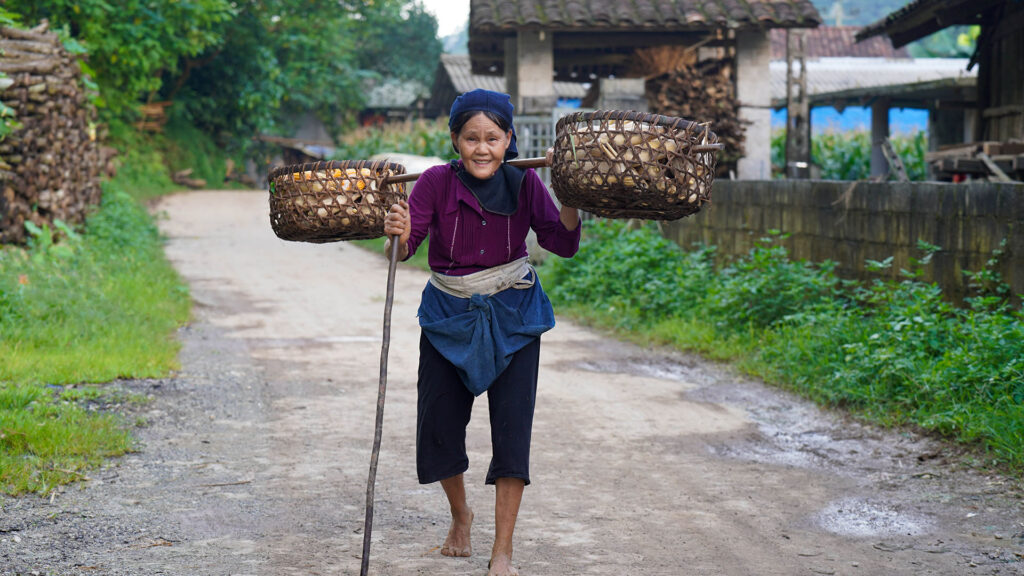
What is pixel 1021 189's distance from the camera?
6.24m

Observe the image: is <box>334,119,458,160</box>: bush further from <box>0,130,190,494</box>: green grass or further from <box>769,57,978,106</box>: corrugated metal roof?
<box>0,130,190,494</box>: green grass

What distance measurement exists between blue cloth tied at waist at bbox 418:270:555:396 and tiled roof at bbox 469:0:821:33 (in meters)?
9.35

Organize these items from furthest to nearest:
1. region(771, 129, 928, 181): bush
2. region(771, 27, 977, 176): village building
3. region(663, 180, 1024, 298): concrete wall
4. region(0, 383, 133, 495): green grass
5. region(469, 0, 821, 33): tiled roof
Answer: region(771, 129, 928, 181): bush → region(771, 27, 977, 176): village building → region(469, 0, 821, 33): tiled roof → region(663, 180, 1024, 298): concrete wall → region(0, 383, 133, 495): green grass

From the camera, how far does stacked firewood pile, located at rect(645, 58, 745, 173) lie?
13.6m

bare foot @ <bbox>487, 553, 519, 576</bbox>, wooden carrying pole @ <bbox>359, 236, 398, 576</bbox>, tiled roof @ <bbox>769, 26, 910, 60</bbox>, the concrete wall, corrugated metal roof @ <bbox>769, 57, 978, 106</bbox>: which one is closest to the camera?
wooden carrying pole @ <bbox>359, 236, 398, 576</bbox>

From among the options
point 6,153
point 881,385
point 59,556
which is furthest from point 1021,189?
point 6,153

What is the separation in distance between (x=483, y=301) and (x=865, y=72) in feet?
92.1

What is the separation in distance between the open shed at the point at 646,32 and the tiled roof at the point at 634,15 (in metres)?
0.01

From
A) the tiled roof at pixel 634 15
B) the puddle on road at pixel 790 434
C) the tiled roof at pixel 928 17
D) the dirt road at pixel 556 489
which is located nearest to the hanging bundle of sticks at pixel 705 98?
the tiled roof at pixel 634 15

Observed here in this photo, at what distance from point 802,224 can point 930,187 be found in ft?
5.70

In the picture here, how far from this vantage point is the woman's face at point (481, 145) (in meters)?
3.53

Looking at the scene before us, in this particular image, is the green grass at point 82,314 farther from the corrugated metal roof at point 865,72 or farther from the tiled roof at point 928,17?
the corrugated metal roof at point 865,72

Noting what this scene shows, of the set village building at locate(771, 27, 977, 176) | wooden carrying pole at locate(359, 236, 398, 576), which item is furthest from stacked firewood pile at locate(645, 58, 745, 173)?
wooden carrying pole at locate(359, 236, 398, 576)

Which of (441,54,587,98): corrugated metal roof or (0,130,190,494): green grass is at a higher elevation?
(441,54,587,98): corrugated metal roof
